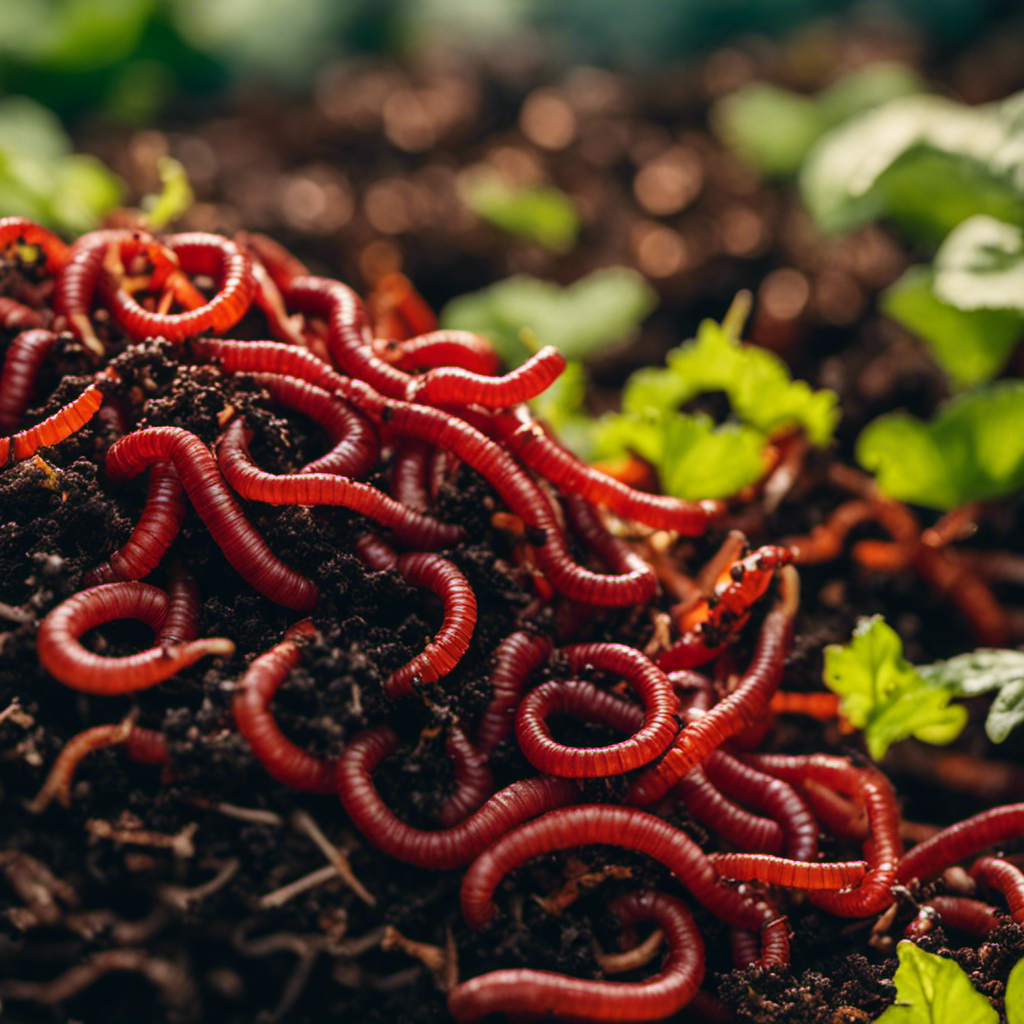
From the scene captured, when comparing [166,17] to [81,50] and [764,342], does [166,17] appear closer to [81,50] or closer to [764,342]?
[81,50]

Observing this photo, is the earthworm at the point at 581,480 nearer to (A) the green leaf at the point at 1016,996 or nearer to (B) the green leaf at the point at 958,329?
(A) the green leaf at the point at 1016,996

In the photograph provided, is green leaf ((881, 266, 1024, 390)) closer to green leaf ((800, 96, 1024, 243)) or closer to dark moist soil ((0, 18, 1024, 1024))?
green leaf ((800, 96, 1024, 243))

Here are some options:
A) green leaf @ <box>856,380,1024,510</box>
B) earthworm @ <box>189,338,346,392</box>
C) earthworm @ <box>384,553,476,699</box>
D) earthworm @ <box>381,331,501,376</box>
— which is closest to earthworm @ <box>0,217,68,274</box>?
earthworm @ <box>189,338,346,392</box>

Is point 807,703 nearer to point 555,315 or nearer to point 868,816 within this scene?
point 868,816

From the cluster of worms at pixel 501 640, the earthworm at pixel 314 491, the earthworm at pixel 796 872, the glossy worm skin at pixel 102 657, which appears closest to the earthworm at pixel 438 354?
the cluster of worms at pixel 501 640

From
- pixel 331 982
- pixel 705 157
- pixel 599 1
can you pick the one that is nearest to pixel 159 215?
pixel 331 982

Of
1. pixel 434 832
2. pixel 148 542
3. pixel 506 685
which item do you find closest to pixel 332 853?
pixel 434 832
